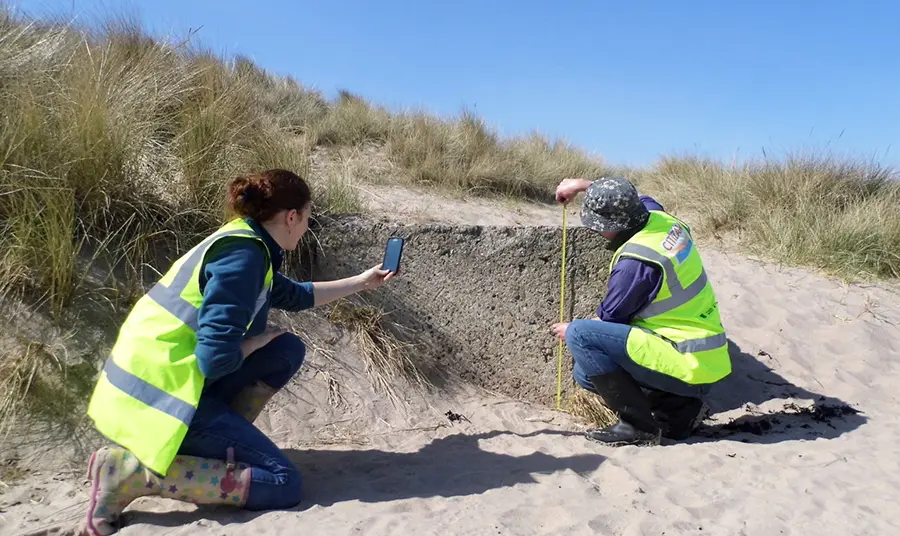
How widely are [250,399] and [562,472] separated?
131 centimetres

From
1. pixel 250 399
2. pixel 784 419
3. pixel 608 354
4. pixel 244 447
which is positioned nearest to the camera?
pixel 244 447

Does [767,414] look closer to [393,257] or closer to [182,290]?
[393,257]

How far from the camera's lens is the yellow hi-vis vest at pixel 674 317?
117 inches

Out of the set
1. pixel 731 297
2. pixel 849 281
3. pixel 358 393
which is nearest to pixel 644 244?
pixel 358 393

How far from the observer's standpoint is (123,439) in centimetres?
214

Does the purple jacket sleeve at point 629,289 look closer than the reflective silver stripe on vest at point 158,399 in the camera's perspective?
No

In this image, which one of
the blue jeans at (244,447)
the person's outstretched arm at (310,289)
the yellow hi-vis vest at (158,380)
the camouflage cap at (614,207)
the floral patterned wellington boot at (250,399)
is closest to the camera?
the yellow hi-vis vest at (158,380)

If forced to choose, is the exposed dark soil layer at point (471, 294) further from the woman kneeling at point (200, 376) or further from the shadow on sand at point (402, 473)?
the woman kneeling at point (200, 376)

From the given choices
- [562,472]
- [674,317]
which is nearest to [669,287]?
[674,317]

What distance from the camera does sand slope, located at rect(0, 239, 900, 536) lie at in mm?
2346

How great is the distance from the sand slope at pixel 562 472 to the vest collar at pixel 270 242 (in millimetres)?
895

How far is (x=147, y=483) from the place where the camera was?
2.22m

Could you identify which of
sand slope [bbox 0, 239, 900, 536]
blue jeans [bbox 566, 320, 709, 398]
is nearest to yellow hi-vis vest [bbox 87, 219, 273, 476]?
sand slope [bbox 0, 239, 900, 536]

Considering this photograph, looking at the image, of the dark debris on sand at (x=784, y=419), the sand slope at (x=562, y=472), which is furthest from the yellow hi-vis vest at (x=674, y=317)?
the dark debris on sand at (x=784, y=419)
